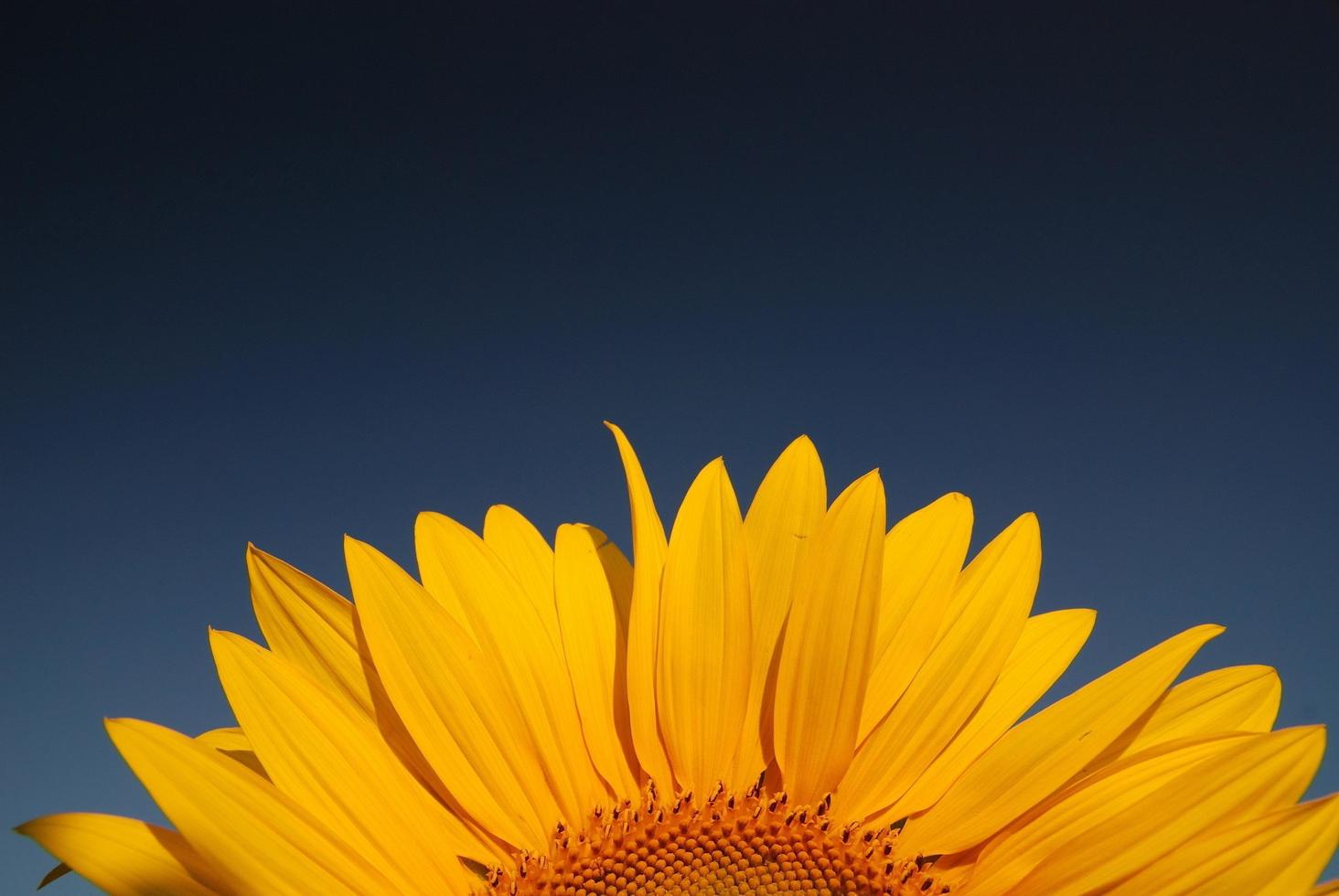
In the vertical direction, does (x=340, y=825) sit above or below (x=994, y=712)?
below

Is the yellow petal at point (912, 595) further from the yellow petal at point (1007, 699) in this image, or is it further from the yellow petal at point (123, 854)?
the yellow petal at point (123, 854)

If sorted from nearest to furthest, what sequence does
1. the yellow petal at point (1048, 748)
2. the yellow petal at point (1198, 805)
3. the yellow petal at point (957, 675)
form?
1. the yellow petal at point (1198, 805)
2. the yellow petal at point (1048, 748)
3. the yellow petal at point (957, 675)

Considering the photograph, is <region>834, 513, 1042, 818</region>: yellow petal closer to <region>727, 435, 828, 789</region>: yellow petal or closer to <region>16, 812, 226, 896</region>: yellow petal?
<region>727, 435, 828, 789</region>: yellow petal

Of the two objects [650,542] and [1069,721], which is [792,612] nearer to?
[650,542]

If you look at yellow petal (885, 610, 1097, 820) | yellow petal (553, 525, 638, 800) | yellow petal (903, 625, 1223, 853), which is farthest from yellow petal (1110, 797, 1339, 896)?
yellow petal (553, 525, 638, 800)

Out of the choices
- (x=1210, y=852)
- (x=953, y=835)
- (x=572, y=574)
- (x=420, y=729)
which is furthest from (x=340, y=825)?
(x=1210, y=852)

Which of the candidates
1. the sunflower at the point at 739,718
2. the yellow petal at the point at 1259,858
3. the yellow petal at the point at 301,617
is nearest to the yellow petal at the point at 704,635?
the sunflower at the point at 739,718
